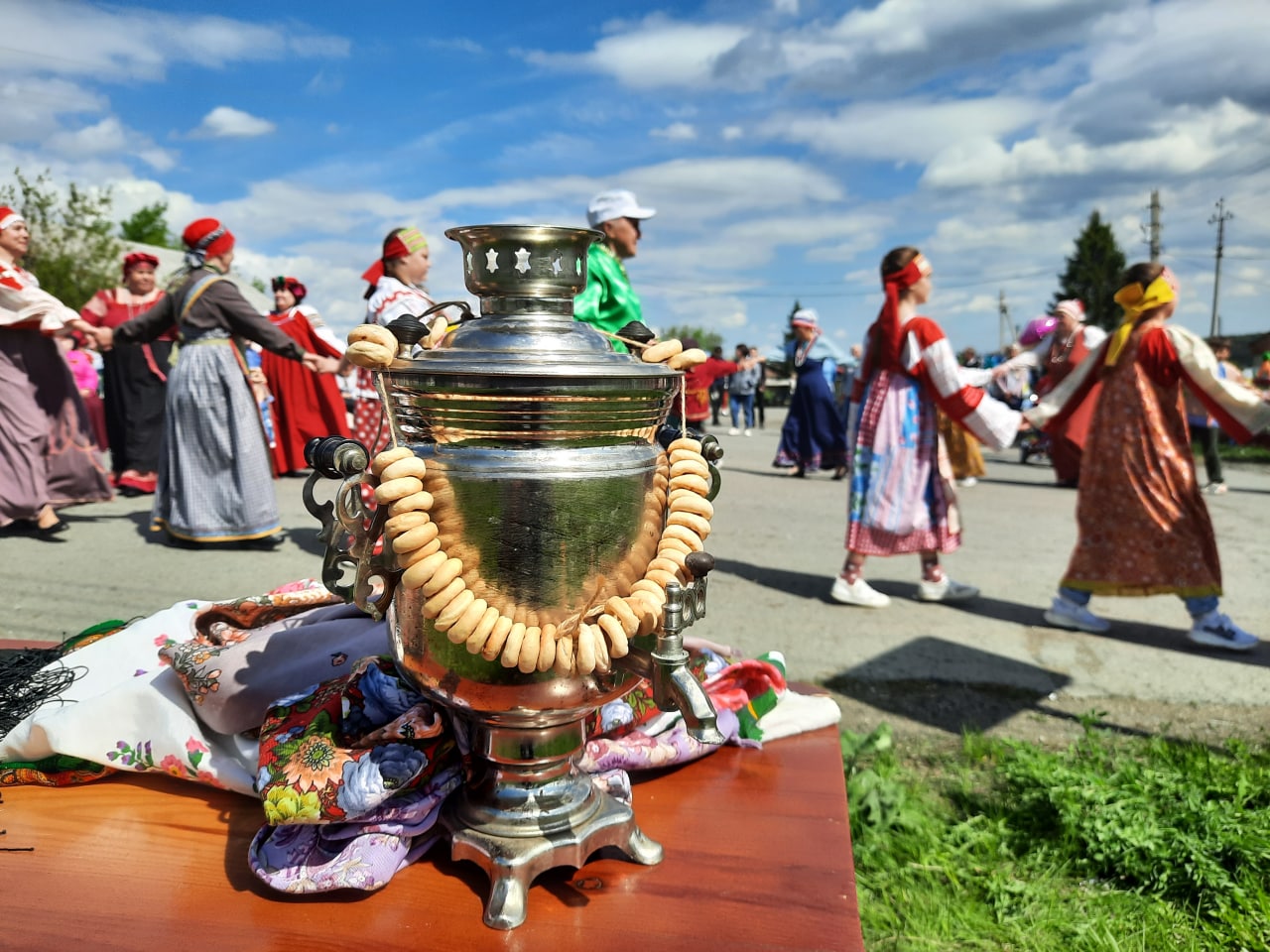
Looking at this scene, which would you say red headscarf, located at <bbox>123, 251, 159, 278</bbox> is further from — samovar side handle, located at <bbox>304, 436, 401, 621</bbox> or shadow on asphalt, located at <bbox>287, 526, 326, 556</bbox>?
samovar side handle, located at <bbox>304, 436, 401, 621</bbox>

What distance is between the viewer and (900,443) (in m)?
5.01

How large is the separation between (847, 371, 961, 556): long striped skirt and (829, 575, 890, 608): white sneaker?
256 mm

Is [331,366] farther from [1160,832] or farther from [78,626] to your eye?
[1160,832]

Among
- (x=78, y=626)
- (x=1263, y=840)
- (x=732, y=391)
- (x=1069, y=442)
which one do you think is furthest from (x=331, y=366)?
(x=732, y=391)

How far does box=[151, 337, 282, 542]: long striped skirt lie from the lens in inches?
225

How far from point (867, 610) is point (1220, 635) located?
1659 mm

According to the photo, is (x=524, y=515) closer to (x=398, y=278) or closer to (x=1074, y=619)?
(x=398, y=278)

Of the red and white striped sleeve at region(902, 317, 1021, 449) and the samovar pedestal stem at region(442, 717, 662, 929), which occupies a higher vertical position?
the red and white striped sleeve at region(902, 317, 1021, 449)

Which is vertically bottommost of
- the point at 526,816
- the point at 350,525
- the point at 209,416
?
the point at 526,816

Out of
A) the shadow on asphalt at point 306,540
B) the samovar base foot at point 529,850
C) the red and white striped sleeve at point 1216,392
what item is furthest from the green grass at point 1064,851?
the shadow on asphalt at point 306,540

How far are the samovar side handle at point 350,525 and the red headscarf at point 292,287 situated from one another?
9.22m

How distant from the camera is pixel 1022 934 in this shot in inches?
82.2

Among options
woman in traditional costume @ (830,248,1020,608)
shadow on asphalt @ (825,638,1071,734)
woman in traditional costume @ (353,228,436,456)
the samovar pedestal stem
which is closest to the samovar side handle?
the samovar pedestal stem

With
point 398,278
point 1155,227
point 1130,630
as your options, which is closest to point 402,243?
point 398,278
